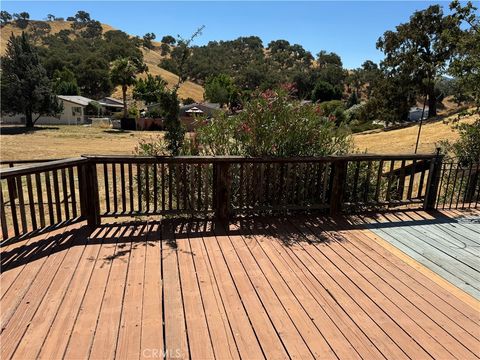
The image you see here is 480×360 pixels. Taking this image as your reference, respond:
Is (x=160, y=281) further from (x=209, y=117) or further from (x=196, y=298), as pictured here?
(x=209, y=117)

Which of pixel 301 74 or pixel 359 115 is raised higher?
pixel 301 74

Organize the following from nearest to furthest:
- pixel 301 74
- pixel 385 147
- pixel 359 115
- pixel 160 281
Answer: pixel 160 281
pixel 385 147
pixel 359 115
pixel 301 74

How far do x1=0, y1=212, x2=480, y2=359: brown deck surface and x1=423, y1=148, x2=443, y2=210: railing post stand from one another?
172 centimetres

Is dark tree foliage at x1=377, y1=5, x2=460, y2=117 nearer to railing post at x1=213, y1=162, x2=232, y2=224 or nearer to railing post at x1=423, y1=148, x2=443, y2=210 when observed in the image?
railing post at x1=423, y1=148, x2=443, y2=210

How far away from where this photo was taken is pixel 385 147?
18344mm

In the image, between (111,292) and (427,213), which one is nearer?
(111,292)

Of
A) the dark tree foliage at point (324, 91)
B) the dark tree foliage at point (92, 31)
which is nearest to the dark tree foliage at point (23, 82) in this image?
the dark tree foliage at point (324, 91)

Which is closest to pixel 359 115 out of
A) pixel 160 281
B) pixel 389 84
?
pixel 389 84

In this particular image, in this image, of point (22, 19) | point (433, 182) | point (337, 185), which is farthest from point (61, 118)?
point (22, 19)

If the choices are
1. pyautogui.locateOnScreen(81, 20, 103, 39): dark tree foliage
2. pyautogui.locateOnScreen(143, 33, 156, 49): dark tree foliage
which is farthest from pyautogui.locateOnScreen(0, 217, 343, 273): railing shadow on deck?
pyautogui.locateOnScreen(143, 33, 156, 49): dark tree foliage

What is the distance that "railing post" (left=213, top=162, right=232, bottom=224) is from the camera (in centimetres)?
430

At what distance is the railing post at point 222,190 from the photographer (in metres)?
4.30

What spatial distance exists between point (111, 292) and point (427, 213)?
4225 millimetres

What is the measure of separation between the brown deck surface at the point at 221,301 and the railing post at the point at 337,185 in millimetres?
816
